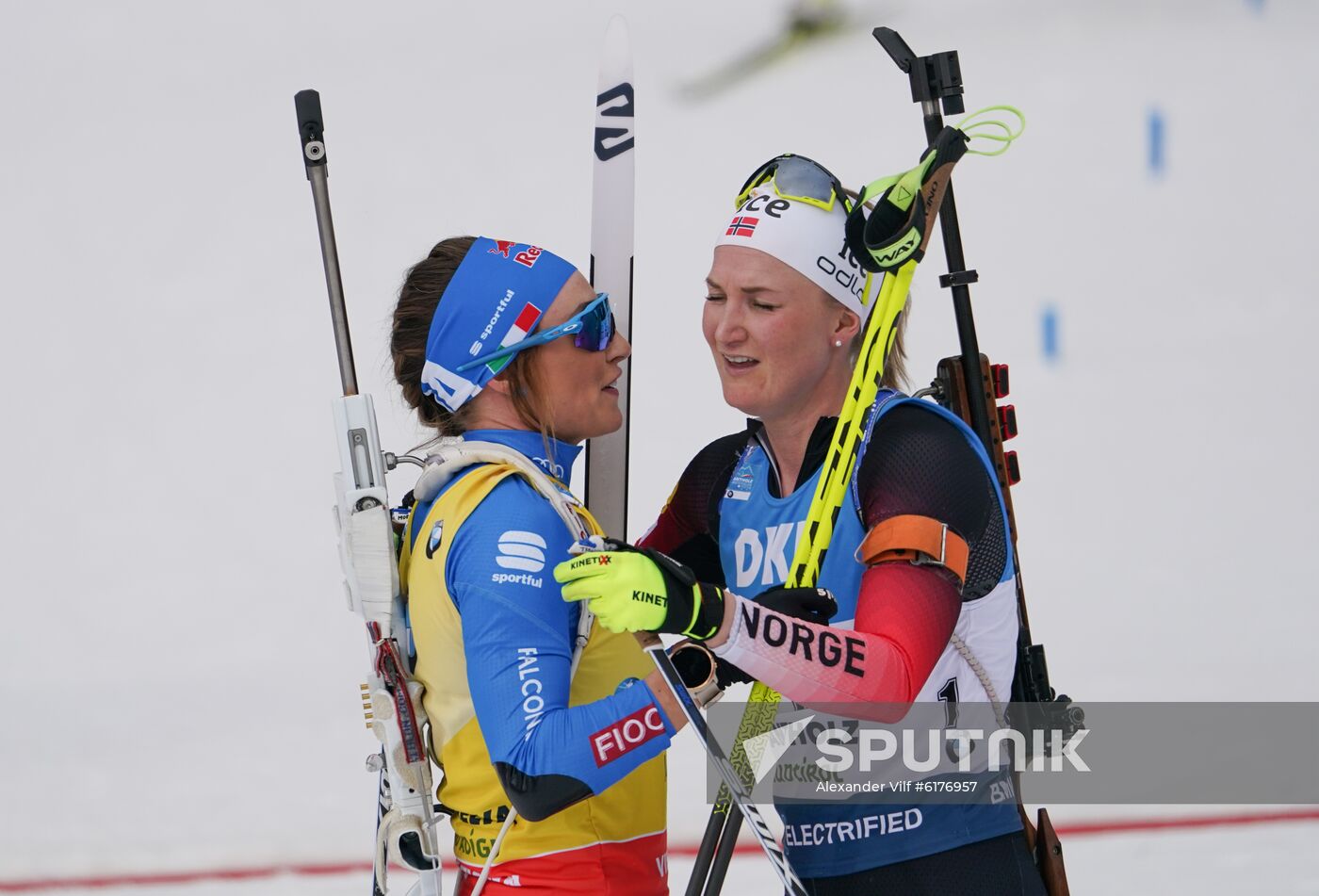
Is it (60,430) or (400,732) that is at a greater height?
(60,430)

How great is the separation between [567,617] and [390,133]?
3710 mm

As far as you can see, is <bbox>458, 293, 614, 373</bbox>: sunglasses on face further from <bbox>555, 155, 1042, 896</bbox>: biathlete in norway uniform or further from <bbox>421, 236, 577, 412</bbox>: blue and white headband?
<bbox>555, 155, 1042, 896</bbox>: biathlete in norway uniform

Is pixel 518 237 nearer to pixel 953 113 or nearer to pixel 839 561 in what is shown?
pixel 953 113

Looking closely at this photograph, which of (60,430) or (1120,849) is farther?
(60,430)

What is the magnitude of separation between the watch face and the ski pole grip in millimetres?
941

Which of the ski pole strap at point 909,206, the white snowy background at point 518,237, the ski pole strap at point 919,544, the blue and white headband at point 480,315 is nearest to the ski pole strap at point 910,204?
the ski pole strap at point 909,206

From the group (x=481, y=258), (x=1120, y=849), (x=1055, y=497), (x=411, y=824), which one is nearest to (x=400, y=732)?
(x=411, y=824)

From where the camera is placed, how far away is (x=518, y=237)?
5.08 m

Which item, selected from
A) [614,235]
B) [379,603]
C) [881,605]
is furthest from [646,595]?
[614,235]

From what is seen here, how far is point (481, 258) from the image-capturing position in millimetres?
2135

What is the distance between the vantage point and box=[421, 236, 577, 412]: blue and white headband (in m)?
2.08

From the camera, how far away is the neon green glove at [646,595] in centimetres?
172

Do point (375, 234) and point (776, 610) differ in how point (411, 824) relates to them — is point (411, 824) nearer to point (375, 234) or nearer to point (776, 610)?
point (776, 610)

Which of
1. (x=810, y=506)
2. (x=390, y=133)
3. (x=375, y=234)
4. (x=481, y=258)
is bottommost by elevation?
(x=810, y=506)
